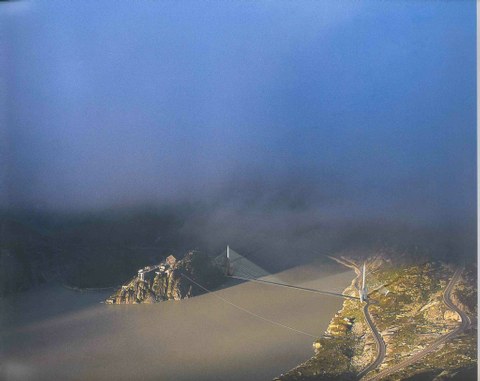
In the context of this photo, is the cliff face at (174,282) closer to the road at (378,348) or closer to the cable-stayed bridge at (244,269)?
the cable-stayed bridge at (244,269)

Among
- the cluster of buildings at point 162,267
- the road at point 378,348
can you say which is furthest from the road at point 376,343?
the cluster of buildings at point 162,267

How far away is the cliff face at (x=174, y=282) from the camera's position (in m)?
2.54

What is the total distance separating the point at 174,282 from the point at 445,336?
4.52ft

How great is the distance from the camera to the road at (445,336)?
2438 millimetres

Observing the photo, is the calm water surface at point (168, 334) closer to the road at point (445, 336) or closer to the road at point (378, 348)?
the road at point (378, 348)

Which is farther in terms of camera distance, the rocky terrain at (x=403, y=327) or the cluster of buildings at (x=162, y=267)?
the cluster of buildings at (x=162, y=267)

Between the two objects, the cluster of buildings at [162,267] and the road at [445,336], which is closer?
the road at [445,336]

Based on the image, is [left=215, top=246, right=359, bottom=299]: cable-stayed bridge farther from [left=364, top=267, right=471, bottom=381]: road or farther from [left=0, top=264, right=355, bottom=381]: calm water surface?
[left=364, top=267, right=471, bottom=381]: road

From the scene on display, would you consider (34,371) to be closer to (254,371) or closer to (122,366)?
(122,366)

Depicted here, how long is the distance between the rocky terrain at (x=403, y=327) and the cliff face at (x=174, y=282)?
2.00 feet

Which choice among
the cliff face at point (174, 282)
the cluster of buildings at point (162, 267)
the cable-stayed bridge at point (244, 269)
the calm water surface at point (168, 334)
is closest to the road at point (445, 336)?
the calm water surface at point (168, 334)

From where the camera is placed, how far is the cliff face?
8.32 feet

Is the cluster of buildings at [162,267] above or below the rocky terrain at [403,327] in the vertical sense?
above

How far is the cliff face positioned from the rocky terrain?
61 centimetres
